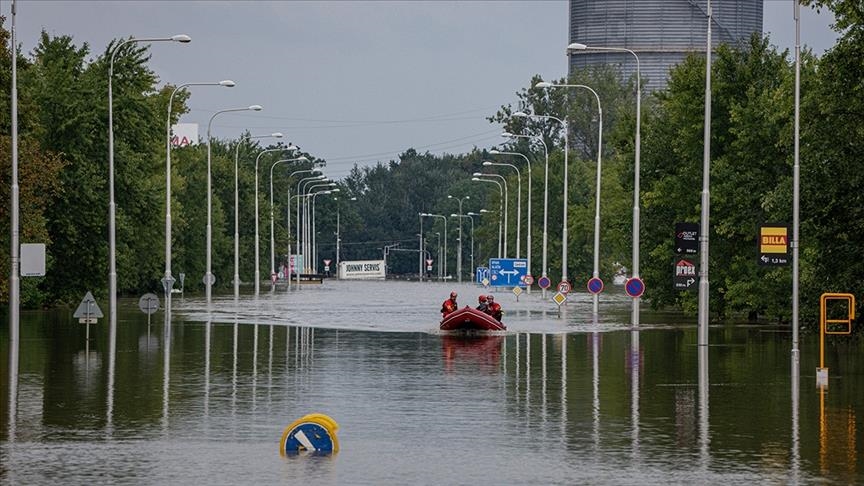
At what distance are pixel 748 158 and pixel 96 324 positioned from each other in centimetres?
2238

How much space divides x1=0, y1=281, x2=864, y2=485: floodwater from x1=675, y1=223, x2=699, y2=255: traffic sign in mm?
2486

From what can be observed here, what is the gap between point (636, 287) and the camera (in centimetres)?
4925

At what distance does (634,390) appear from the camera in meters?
27.0

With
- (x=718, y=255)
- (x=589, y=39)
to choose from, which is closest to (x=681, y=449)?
(x=718, y=255)

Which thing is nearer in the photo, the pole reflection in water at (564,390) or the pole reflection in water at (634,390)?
the pole reflection in water at (634,390)

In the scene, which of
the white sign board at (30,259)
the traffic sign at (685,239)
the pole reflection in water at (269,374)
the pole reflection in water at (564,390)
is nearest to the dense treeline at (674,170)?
the traffic sign at (685,239)

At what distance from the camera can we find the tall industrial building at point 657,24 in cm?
17838

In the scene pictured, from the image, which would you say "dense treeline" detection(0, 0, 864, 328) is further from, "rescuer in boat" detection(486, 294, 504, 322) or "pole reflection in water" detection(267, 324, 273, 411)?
"pole reflection in water" detection(267, 324, 273, 411)

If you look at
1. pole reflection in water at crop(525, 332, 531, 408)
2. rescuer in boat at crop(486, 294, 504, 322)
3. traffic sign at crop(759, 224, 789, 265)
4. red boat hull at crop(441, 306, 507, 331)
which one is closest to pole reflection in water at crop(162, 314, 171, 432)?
pole reflection in water at crop(525, 332, 531, 408)

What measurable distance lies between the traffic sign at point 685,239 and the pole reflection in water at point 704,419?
10.2 m

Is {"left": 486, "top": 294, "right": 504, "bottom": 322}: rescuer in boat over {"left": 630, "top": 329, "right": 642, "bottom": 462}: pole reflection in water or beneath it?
over

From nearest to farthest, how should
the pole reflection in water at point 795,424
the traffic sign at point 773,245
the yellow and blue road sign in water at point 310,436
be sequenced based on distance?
1. the pole reflection in water at point 795,424
2. the yellow and blue road sign in water at point 310,436
3. the traffic sign at point 773,245

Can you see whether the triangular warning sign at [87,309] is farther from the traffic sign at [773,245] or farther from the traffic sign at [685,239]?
the traffic sign at [773,245]

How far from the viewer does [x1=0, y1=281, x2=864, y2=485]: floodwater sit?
16641 millimetres
